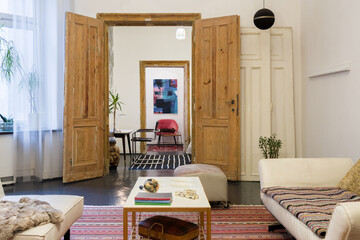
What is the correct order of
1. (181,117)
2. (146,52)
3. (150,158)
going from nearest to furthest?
1. (150,158)
2. (146,52)
3. (181,117)

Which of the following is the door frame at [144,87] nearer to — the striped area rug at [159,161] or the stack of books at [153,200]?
the striped area rug at [159,161]

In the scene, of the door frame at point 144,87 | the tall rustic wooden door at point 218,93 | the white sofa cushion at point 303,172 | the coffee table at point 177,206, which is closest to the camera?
the coffee table at point 177,206

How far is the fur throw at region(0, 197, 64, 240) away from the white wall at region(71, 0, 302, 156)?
3.98 metres

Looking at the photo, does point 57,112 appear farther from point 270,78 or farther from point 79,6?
point 270,78

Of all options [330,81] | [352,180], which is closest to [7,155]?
[352,180]

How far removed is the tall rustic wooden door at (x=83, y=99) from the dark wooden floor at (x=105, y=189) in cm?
25

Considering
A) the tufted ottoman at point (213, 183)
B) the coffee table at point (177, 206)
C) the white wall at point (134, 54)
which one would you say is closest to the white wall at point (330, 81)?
the tufted ottoman at point (213, 183)

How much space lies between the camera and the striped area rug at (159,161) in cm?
607

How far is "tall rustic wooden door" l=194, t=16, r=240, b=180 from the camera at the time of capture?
16.2 ft

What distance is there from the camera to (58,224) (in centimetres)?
194

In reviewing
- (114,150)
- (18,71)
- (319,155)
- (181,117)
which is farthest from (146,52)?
(319,155)

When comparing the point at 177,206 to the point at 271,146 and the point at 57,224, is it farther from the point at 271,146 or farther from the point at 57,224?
the point at 271,146

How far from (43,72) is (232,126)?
2.90m

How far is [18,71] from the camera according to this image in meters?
4.78
